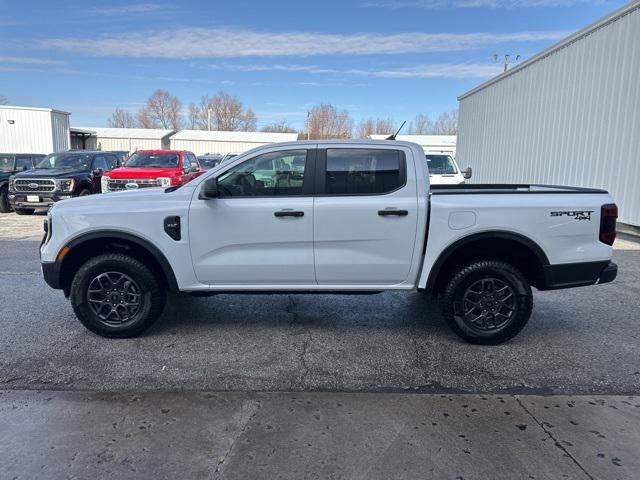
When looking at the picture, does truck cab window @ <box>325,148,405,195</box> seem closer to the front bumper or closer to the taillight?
the taillight

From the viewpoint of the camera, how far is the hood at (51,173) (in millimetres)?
13680

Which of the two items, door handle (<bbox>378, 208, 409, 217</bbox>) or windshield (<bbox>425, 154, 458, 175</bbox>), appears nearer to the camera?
door handle (<bbox>378, 208, 409, 217</bbox>)

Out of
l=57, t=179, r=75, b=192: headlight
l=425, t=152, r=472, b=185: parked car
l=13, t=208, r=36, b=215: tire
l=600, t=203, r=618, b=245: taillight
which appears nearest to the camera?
l=600, t=203, r=618, b=245: taillight

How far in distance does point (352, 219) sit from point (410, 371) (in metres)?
1.39

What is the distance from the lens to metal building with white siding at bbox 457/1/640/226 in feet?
35.1

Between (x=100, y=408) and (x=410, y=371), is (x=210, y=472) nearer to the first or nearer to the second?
(x=100, y=408)

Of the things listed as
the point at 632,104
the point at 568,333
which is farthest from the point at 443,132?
the point at 568,333

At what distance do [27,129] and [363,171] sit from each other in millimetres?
29939

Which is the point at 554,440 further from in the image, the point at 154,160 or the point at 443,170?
the point at 154,160

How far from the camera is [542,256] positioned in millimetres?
4410

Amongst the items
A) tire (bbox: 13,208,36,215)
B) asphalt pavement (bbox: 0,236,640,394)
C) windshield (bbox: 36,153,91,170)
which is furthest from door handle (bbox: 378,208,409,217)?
tire (bbox: 13,208,36,215)

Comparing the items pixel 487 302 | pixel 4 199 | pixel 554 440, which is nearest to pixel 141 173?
pixel 4 199

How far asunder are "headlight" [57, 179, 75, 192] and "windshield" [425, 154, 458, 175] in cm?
988

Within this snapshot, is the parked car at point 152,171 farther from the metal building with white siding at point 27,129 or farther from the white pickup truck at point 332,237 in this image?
the metal building with white siding at point 27,129
